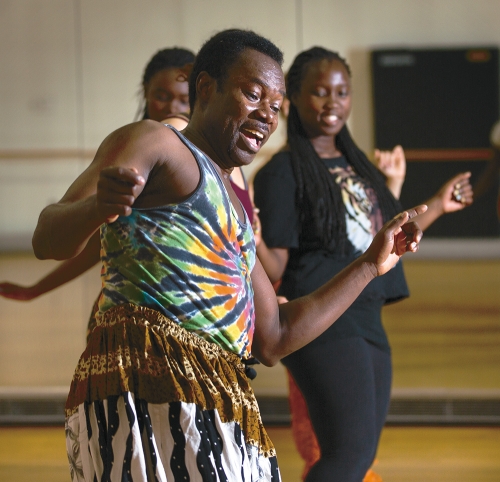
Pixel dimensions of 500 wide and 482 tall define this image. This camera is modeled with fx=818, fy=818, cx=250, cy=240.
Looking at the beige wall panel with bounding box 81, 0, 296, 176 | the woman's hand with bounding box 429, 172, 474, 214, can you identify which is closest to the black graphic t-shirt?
the woman's hand with bounding box 429, 172, 474, 214

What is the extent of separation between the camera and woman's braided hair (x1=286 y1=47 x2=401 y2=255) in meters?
2.07

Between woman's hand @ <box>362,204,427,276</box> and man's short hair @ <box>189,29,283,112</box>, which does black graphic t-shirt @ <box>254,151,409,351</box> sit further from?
man's short hair @ <box>189,29,283,112</box>

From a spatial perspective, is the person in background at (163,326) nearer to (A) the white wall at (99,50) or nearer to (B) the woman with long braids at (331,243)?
(B) the woman with long braids at (331,243)

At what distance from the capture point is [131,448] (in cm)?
111

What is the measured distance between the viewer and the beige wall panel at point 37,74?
4901 mm

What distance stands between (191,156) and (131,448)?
42cm

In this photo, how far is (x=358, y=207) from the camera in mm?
2125

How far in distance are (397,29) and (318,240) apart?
365 cm

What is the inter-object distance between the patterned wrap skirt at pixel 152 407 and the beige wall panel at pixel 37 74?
3.89 meters

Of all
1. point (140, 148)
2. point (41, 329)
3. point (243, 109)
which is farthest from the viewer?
point (41, 329)

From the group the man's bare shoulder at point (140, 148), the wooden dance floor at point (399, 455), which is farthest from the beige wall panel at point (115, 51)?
the man's bare shoulder at point (140, 148)

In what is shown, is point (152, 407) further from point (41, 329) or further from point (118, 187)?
point (41, 329)

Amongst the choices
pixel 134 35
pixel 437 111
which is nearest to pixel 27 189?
pixel 134 35

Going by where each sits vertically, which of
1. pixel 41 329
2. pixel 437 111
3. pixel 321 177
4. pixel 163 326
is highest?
pixel 437 111
